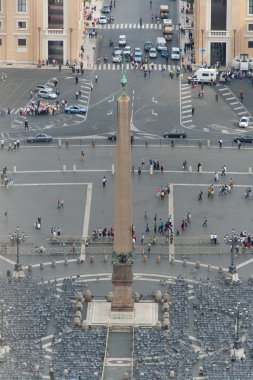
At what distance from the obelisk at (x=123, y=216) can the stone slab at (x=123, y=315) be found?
2.59 ft

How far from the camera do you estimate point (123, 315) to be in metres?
182

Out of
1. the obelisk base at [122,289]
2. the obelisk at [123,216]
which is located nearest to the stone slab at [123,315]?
the obelisk base at [122,289]

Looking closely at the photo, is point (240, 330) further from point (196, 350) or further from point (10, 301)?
point (10, 301)

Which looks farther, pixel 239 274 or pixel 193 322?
pixel 239 274

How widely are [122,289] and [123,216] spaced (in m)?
6.95

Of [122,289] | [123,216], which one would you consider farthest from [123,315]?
[123,216]

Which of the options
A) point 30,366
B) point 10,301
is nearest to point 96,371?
point 30,366

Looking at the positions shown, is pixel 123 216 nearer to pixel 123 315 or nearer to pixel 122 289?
pixel 122 289

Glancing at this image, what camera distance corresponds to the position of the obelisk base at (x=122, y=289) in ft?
595

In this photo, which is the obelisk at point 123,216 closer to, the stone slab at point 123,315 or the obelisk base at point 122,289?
the obelisk base at point 122,289

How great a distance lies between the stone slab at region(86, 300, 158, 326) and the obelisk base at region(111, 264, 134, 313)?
60 centimetres

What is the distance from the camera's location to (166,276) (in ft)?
639

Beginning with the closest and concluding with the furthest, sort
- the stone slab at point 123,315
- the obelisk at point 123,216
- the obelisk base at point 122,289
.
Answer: the obelisk at point 123,216, the stone slab at point 123,315, the obelisk base at point 122,289

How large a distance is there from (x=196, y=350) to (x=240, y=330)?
595cm
